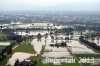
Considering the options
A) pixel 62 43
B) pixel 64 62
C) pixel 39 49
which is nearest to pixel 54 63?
pixel 64 62

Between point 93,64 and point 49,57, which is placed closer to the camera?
point 93,64

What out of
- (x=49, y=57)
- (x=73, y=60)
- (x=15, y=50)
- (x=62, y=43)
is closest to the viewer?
(x=73, y=60)

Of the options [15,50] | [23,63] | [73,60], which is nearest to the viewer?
[23,63]

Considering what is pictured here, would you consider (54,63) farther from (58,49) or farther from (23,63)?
(58,49)

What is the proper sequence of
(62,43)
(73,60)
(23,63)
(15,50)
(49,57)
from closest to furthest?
(23,63) < (73,60) < (49,57) < (15,50) < (62,43)

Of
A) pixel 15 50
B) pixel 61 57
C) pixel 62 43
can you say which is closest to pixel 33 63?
pixel 61 57

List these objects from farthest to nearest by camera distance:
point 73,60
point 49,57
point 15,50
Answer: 1. point 15,50
2. point 49,57
3. point 73,60

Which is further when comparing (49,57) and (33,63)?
(49,57)

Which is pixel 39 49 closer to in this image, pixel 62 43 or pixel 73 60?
pixel 62 43
